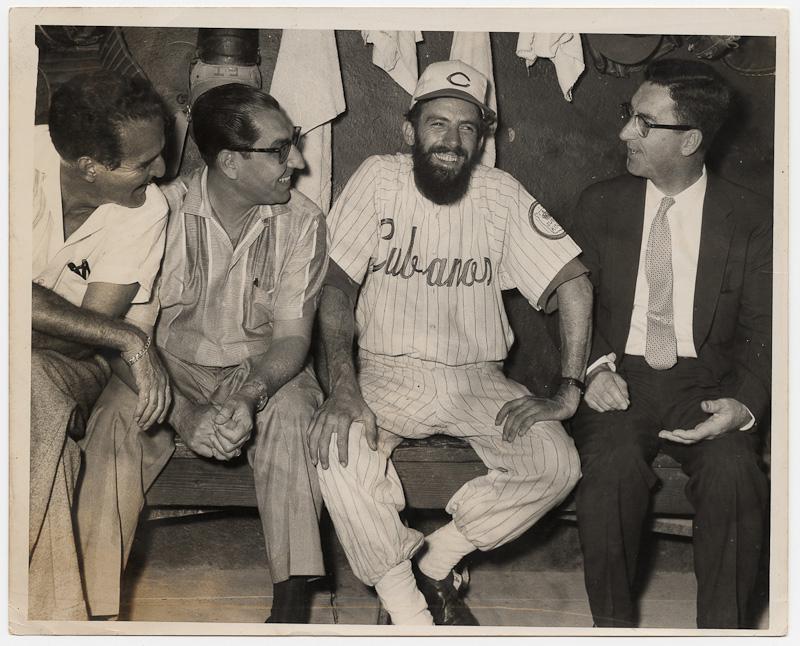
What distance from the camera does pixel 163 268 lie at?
4.06m

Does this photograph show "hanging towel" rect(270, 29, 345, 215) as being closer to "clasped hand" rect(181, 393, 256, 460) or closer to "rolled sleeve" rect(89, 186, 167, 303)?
"rolled sleeve" rect(89, 186, 167, 303)

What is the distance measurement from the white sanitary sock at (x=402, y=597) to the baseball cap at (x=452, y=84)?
150 cm

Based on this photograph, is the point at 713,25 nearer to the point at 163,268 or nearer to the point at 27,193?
the point at 163,268

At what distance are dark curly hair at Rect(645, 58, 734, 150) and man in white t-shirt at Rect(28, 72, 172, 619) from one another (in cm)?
167

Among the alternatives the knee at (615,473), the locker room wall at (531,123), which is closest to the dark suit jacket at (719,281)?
the locker room wall at (531,123)

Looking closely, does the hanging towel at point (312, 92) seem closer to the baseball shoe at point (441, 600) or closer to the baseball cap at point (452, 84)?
the baseball cap at point (452, 84)

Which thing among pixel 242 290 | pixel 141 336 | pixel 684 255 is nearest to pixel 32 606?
pixel 141 336

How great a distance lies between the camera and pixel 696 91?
13.6 ft

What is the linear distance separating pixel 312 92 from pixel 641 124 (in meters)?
1.10

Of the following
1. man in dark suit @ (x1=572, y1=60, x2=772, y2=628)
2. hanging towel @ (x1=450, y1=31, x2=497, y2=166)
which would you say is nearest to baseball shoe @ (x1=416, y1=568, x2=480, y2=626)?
man in dark suit @ (x1=572, y1=60, x2=772, y2=628)

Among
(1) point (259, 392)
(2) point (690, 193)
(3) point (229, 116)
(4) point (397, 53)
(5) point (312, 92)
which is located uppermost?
(4) point (397, 53)

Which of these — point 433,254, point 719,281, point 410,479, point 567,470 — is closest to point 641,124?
point 719,281

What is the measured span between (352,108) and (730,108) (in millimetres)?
1268

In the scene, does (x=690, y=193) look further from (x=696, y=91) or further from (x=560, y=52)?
(x=560, y=52)
